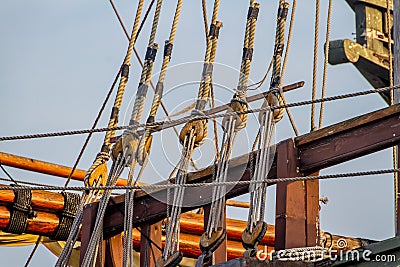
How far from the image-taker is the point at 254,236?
4.21m

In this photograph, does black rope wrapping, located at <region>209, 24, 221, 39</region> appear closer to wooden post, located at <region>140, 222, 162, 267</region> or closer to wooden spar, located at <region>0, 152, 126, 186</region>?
wooden post, located at <region>140, 222, 162, 267</region>

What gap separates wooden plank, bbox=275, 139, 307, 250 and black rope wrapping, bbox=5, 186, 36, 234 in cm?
243

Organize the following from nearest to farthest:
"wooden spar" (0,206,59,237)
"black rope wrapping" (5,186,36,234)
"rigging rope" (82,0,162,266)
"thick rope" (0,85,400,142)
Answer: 1. "thick rope" (0,85,400,142)
2. "rigging rope" (82,0,162,266)
3. "black rope wrapping" (5,186,36,234)
4. "wooden spar" (0,206,59,237)

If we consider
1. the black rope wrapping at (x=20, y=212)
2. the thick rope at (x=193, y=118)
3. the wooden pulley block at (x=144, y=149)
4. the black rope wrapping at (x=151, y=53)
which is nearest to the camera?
the thick rope at (x=193, y=118)

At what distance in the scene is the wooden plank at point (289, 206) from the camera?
13.9 ft

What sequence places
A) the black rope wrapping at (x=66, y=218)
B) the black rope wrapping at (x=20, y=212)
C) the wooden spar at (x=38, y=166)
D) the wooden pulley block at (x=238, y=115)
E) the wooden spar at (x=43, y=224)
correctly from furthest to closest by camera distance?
Result: the wooden spar at (x=38, y=166) → the black rope wrapping at (x=66, y=218) → the wooden spar at (x=43, y=224) → the black rope wrapping at (x=20, y=212) → the wooden pulley block at (x=238, y=115)

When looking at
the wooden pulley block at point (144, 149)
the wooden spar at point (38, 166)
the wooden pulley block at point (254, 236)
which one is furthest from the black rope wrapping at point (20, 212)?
the wooden pulley block at point (254, 236)

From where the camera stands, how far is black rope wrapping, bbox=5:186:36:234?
635 cm

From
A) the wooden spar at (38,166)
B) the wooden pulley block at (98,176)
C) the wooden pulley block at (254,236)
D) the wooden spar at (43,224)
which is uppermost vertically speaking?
the wooden spar at (38,166)

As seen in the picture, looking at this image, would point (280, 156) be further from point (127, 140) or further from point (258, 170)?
point (127, 140)

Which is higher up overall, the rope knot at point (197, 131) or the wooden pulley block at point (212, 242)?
the rope knot at point (197, 131)

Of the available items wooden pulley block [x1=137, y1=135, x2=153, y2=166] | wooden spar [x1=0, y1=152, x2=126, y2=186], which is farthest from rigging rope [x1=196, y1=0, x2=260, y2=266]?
wooden spar [x1=0, y1=152, x2=126, y2=186]

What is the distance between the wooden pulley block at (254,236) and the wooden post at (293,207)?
0.07 m

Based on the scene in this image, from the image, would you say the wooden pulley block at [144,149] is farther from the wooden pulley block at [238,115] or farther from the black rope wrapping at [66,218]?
the black rope wrapping at [66,218]
